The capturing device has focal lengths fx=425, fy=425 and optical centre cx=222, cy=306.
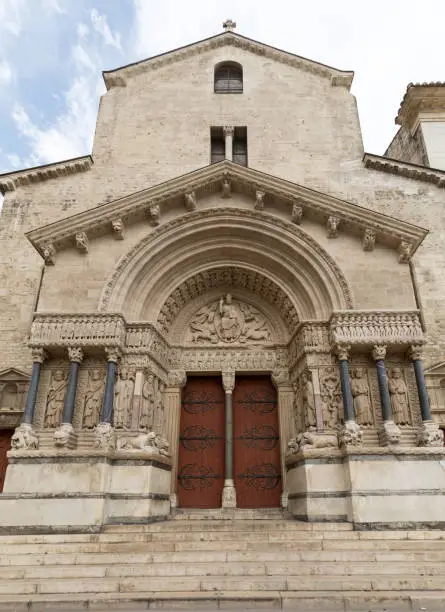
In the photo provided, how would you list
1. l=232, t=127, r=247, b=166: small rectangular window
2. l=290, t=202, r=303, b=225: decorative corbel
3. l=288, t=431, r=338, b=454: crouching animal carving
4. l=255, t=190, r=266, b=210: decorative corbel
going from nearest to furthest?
l=288, t=431, r=338, b=454: crouching animal carving → l=290, t=202, r=303, b=225: decorative corbel → l=255, t=190, r=266, b=210: decorative corbel → l=232, t=127, r=247, b=166: small rectangular window

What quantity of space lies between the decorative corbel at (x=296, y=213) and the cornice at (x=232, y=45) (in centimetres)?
787

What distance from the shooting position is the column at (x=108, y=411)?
8.42 meters

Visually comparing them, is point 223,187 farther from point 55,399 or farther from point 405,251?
point 55,399

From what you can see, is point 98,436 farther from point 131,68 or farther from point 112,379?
point 131,68

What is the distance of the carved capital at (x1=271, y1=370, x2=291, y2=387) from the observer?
423 inches

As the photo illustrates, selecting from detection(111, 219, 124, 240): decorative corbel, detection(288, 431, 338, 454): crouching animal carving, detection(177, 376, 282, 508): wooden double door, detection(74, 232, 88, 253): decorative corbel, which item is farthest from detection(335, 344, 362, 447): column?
detection(74, 232, 88, 253): decorative corbel

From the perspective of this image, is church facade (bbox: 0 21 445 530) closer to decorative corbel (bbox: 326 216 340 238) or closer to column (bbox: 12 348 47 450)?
column (bbox: 12 348 47 450)

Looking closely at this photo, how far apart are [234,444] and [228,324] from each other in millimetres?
3061

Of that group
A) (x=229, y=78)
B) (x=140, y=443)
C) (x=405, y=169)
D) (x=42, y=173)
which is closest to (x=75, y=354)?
(x=140, y=443)

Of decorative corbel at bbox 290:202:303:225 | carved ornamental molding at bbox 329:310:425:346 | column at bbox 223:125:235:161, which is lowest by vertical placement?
carved ornamental molding at bbox 329:310:425:346

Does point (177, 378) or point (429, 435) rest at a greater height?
point (177, 378)

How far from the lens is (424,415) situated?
8594mm

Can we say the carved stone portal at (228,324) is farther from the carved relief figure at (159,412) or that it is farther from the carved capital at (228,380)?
the carved relief figure at (159,412)

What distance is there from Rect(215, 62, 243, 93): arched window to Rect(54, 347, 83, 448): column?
1141cm
